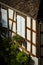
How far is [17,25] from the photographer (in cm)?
1767

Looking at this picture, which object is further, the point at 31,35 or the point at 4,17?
the point at 4,17

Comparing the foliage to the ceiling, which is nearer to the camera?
the ceiling

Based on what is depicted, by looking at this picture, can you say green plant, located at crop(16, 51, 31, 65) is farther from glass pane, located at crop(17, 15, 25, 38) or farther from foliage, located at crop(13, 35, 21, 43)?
glass pane, located at crop(17, 15, 25, 38)

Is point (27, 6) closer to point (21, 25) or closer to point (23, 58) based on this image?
point (21, 25)

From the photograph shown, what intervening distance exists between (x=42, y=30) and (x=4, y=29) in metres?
4.09

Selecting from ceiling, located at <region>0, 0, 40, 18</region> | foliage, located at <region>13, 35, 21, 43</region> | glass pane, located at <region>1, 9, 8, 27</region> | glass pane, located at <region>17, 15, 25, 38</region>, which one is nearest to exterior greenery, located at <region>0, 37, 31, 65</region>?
foliage, located at <region>13, 35, 21, 43</region>

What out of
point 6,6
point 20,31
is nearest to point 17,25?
point 20,31

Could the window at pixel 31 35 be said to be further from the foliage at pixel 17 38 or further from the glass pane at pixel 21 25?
the foliage at pixel 17 38

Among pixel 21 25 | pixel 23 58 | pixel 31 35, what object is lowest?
pixel 23 58

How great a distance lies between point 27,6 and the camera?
54.1 ft

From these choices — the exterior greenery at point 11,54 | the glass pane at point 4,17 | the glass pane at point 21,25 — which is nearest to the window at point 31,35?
the exterior greenery at point 11,54

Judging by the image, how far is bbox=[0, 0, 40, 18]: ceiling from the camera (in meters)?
15.6

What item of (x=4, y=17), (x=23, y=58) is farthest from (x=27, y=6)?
(x=4, y=17)

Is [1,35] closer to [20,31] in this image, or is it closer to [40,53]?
[20,31]
